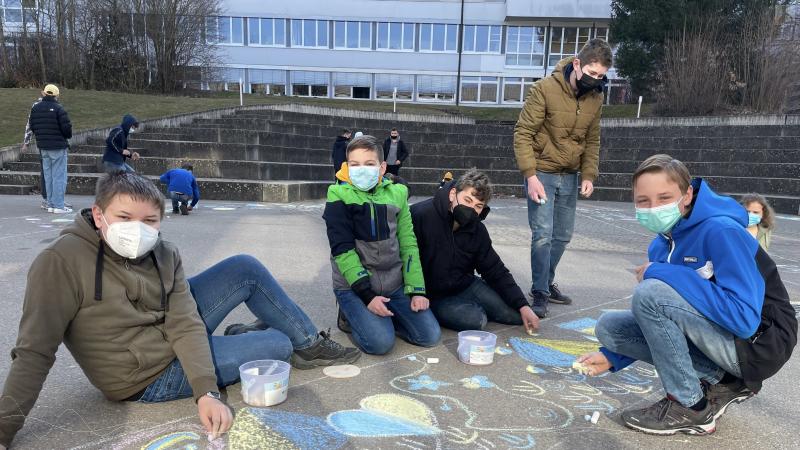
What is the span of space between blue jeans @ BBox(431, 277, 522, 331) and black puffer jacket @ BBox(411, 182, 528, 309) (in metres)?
0.09

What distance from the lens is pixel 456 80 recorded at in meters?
34.2

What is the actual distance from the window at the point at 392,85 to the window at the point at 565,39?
9.02 m

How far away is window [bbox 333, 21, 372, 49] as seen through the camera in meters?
34.4

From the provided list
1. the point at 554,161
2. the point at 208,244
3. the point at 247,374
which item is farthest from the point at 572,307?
the point at 208,244

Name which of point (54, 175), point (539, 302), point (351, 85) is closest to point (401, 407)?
point (539, 302)

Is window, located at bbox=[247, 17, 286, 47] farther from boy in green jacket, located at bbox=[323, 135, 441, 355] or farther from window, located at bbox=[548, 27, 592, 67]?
boy in green jacket, located at bbox=[323, 135, 441, 355]

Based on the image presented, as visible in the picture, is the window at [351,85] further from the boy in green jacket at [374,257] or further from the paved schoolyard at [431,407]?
the boy in green jacket at [374,257]

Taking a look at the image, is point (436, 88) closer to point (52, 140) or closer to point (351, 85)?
point (351, 85)

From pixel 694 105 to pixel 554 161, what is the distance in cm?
1839

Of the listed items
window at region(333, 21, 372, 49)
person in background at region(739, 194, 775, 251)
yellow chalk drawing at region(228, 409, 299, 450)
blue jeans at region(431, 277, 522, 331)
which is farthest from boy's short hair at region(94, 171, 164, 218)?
window at region(333, 21, 372, 49)

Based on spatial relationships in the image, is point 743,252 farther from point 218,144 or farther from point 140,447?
point 218,144

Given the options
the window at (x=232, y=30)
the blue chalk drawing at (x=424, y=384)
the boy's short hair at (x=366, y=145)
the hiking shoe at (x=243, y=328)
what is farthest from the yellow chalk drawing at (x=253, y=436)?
the window at (x=232, y=30)

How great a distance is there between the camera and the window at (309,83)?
113 feet

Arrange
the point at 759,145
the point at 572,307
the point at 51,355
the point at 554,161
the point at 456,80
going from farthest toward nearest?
the point at 456,80
the point at 759,145
the point at 572,307
the point at 554,161
the point at 51,355
